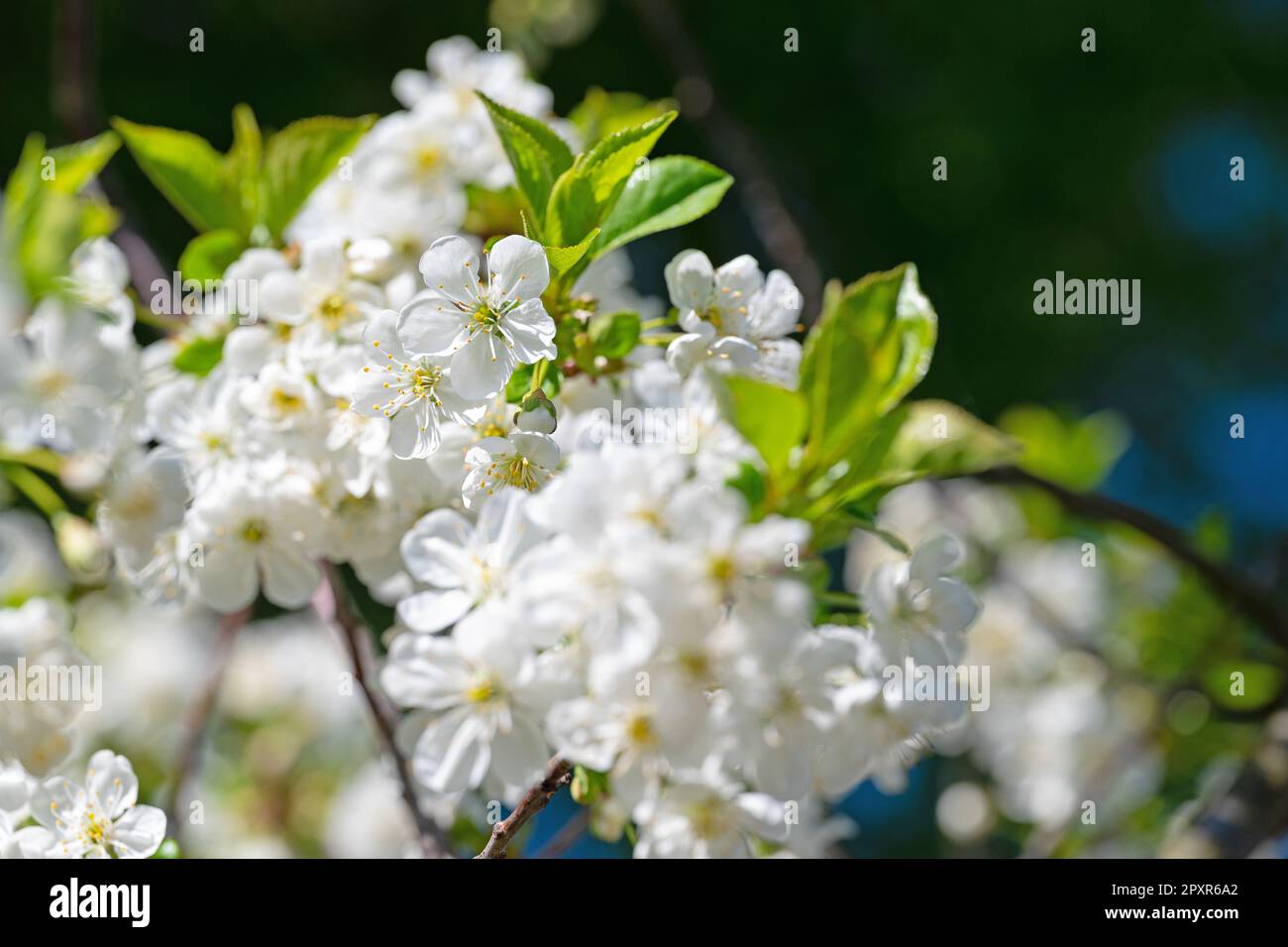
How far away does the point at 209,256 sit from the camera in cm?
94

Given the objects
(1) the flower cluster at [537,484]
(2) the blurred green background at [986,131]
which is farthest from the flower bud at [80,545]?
(2) the blurred green background at [986,131]

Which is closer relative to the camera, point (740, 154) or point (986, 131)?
point (740, 154)

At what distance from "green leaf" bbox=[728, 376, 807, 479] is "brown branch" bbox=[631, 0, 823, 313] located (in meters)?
0.76

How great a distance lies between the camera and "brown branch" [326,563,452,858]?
2.85ft

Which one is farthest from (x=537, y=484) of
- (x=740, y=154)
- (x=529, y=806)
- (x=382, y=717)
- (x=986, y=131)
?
(x=986, y=131)

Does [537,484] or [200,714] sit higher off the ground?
[537,484]

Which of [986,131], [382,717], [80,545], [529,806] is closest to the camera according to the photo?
[529,806]

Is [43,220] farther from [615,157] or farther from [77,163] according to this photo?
[615,157]

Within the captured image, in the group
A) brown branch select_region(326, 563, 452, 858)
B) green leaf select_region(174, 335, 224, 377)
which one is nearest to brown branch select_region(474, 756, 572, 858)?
brown branch select_region(326, 563, 452, 858)

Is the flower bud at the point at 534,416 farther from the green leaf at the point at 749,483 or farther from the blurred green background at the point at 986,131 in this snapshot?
the blurred green background at the point at 986,131

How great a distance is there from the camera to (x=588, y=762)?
0.61 meters

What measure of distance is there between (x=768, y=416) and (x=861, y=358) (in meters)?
0.13

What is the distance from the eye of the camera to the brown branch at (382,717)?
34.2 inches

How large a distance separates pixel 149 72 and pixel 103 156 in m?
2.70
